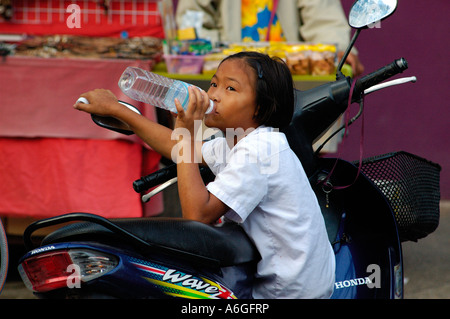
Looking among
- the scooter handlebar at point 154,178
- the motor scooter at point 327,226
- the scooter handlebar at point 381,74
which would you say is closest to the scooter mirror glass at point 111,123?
the motor scooter at point 327,226

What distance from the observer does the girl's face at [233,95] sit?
5.49 feet

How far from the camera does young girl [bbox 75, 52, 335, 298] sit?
1565 millimetres

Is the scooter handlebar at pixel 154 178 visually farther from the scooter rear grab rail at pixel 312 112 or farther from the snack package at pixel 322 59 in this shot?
the snack package at pixel 322 59

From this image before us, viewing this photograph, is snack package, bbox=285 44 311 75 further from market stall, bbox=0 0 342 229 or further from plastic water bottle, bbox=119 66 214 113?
plastic water bottle, bbox=119 66 214 113

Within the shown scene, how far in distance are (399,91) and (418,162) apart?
3.57 m

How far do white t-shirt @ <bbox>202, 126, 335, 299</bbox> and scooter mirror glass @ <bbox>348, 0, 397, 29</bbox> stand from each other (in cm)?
50

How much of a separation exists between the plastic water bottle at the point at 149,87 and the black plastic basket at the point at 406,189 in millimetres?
672

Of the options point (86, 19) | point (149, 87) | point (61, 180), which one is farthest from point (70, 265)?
point (86, 19)

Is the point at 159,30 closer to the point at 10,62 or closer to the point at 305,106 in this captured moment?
the point at 10,62

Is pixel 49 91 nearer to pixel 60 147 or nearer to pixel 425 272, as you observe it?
pixel 60 147

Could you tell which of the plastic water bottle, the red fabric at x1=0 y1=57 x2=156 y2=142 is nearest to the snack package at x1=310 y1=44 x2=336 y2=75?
the red fabric at x1=0 y1=57 x2=156 y2=142

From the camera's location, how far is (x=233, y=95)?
1.67 meters
